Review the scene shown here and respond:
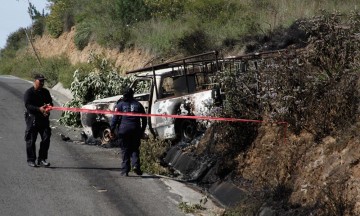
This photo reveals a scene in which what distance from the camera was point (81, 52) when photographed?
38.9 metres

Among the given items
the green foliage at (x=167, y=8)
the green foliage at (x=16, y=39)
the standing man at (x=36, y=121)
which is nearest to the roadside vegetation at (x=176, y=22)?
the green foliage at (x=167, y=8)

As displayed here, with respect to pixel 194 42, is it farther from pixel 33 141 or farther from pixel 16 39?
pixel 16 39

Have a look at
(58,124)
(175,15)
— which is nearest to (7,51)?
(175,15)

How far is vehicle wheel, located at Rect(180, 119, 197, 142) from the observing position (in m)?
15.2

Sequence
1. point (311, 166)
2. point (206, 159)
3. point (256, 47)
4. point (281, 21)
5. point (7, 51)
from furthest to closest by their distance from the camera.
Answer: point (7, 51), point (281, 21), point (256, 47), point (206, 159), point (311, 166)

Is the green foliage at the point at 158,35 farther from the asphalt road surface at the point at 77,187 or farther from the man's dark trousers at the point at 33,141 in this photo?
the man's dark trousers at the point at 33,141

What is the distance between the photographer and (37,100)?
519 inches

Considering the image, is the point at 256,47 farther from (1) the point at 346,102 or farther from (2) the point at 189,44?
(1) the point at 346,102

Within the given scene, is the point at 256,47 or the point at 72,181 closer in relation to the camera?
the point at 72,181

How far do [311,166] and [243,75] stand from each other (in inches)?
125

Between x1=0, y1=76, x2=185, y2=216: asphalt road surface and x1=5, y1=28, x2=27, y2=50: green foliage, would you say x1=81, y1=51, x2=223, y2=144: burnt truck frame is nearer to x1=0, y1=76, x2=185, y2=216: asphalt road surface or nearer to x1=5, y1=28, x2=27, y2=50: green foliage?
→ x1=0, y1=76, x2=185, y2=216: asphalt road surface

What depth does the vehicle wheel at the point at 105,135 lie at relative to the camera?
1669 centimetres

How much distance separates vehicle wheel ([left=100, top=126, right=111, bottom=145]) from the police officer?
159 inches

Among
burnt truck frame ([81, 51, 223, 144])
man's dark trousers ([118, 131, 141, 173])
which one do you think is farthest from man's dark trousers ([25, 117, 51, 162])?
burnt truck frame ([81, 51, 223, 144])
